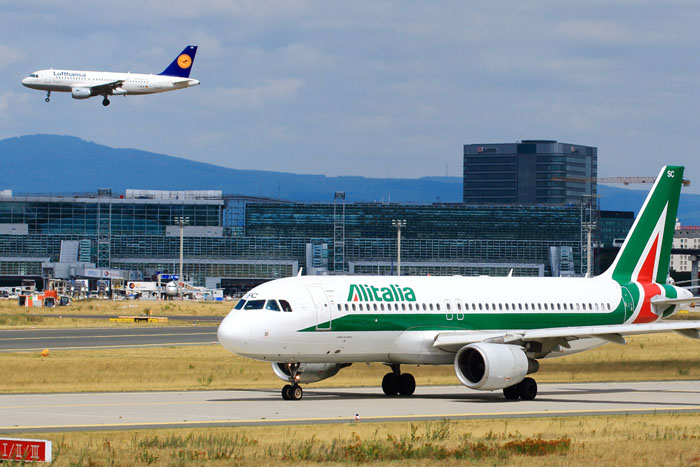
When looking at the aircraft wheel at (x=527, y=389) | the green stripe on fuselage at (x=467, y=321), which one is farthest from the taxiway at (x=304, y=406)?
the green stripe on fuselage at (x=467, y=321)

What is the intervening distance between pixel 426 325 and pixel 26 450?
20.8m

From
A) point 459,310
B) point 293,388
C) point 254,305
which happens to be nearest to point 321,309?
point 254,305

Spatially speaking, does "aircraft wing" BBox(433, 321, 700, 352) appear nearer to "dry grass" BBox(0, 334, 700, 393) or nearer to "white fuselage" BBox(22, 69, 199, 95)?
"dry grass" BBox(0, 334, 700, 393)

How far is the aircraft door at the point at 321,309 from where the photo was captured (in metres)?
38.0

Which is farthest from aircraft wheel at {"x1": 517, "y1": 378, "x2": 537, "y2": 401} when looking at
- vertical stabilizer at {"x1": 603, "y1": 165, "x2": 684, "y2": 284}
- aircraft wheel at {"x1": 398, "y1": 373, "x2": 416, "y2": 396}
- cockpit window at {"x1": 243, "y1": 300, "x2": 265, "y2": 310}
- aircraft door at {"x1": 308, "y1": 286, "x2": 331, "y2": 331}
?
vertical stabilizer at {"x1": 603, "y1": 165, "x2": 684, "y2": 284}

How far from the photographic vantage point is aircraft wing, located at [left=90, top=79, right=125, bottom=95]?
116312 millimetres

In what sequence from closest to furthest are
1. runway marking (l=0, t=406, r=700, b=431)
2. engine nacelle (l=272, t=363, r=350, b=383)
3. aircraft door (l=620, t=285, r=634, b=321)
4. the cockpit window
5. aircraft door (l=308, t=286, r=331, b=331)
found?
runway marking (l=0, t=406, r=700, b=431)
the cockpit window
aircraft door (l=308, t=286, r=331, b=331)
engine nacelle (l=272, t=363, r=350, b=383)
aircraft door (l=620, t=285, r=634, b=321)

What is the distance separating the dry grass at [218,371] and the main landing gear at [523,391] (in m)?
8.12

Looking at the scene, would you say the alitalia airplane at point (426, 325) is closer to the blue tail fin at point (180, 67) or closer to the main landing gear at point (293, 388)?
the main landing gear at point (293, 388)

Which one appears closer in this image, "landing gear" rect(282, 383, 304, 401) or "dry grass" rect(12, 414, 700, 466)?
"dry grass" rect(12, 414, 700, 466)

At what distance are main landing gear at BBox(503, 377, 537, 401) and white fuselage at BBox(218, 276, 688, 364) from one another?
2.08 metres

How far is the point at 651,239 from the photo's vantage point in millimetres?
48844

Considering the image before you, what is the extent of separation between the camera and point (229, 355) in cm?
6006

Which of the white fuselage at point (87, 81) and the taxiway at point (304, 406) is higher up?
the white fuselage at point (87, 81)
